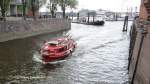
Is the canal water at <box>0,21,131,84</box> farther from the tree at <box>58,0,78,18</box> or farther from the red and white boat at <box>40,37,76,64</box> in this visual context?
the tree at <box>58,0,78,18</box>

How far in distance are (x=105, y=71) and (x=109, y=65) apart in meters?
2.88

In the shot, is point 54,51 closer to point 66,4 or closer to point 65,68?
point 65,68

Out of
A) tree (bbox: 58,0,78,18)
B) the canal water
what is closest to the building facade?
tree (bbox: 58,0,78,18)

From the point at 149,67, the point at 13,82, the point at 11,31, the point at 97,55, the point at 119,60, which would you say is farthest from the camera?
the point at 11,31

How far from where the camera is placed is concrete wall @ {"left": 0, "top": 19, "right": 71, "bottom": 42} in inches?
1745

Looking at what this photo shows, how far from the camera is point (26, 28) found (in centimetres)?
5128

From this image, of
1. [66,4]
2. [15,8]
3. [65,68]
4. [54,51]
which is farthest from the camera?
[66,4]

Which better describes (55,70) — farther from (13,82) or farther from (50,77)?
(13,82)

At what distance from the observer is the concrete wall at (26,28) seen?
145ft

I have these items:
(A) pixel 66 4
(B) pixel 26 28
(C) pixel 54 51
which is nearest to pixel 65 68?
(C) pixel 54 51

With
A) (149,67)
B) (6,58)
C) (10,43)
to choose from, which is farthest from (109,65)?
(10,43)

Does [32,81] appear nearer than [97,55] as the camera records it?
Yes

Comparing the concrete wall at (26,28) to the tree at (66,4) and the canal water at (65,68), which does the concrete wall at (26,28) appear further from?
the tree at (66,4)

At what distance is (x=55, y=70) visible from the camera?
26625mm
